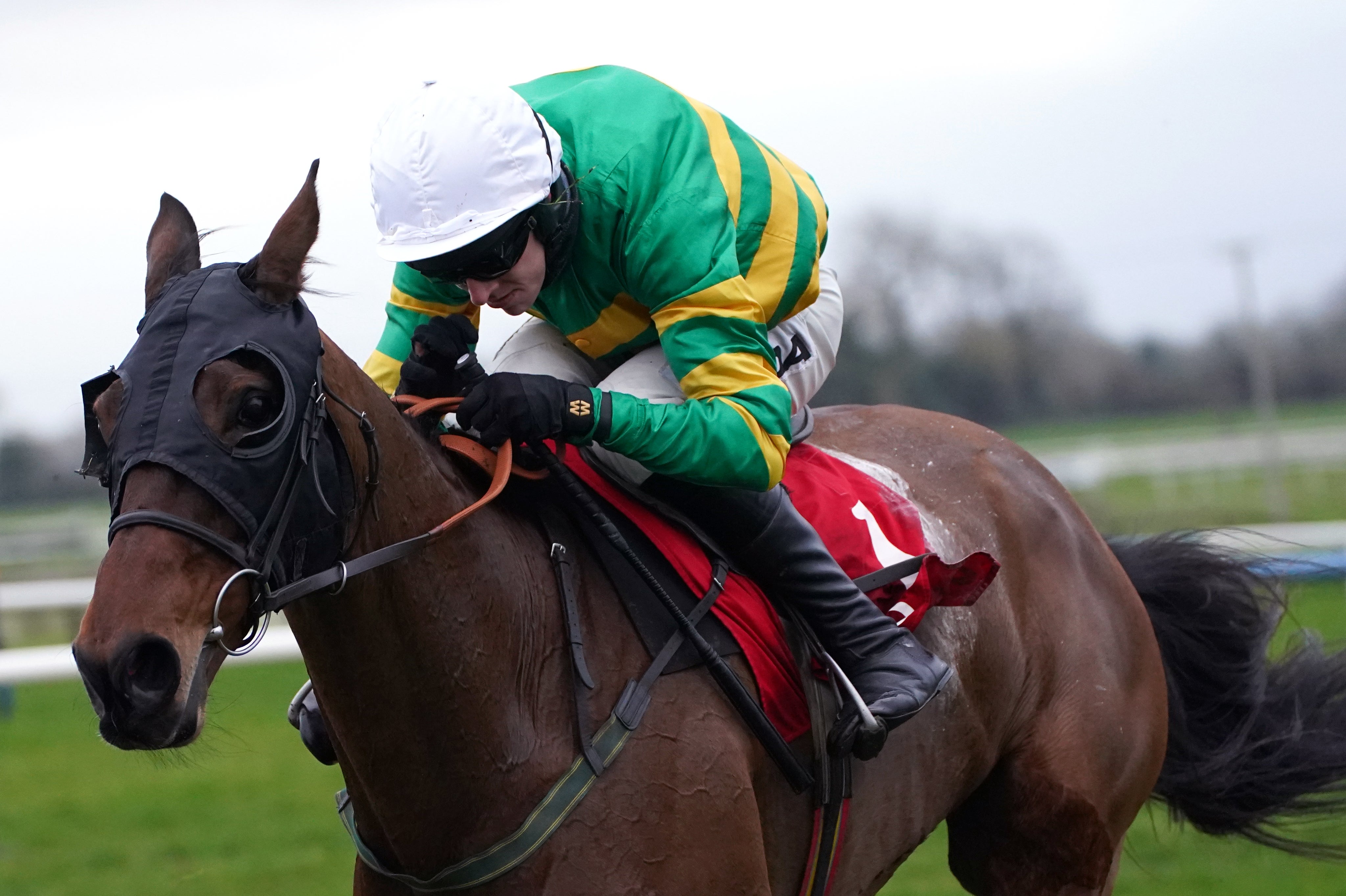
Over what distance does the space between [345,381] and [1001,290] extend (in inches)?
1158

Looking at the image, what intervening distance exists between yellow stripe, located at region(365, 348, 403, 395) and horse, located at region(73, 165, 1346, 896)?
0.59 metres

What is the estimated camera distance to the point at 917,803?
9.85 ft

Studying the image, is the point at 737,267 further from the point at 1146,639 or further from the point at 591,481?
the point at 1146,639

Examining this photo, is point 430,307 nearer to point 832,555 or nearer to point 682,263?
point 682,263

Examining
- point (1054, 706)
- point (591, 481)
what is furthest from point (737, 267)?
point (1054, 706)

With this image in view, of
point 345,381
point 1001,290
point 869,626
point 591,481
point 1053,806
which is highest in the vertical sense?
point 345,381

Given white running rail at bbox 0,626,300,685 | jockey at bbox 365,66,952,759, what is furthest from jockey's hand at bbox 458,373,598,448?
white running rail at bbox 0,626,300,685

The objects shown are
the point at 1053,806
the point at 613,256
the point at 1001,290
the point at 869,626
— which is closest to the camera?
the point at 613,256

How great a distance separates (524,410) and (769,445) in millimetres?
440

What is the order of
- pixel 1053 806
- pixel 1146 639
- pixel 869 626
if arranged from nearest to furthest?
pixel 869 626 < pixel 1053 806 < pixel 1146 639

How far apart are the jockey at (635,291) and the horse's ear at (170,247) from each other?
0.99 feet

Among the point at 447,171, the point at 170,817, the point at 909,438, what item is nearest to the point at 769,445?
the point at 447,171

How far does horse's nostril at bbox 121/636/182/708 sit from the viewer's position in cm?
177

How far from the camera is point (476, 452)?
8.04 ft
